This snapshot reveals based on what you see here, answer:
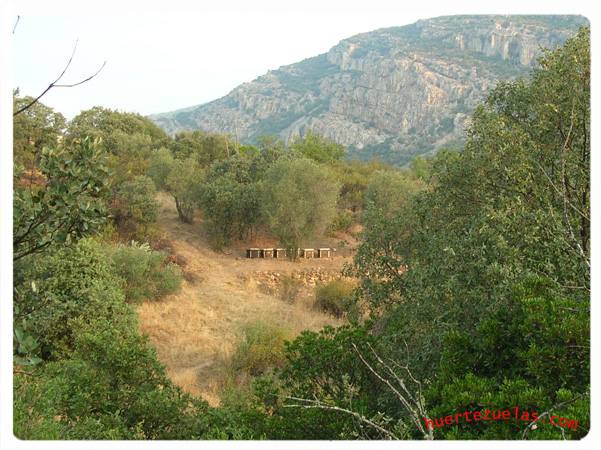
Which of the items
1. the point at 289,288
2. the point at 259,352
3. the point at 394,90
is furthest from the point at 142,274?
the point at 394,90

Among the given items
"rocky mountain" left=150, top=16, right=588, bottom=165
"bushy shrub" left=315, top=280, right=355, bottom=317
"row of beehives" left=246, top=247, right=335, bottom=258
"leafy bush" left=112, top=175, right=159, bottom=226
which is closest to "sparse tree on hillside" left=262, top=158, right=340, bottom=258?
"row of beehives" left=246, top=247, right=335, bottom=258

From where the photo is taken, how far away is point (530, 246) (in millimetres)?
6836

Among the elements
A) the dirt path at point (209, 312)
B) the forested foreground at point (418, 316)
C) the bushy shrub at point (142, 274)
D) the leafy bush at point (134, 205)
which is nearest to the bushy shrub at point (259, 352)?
the forested foreground at point (418, 316)

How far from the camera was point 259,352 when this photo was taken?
1359cm

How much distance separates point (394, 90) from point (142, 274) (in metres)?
101

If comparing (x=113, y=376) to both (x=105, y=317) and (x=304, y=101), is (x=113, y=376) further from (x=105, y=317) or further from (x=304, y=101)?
(x=304, y=101)

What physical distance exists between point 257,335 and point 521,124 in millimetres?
8891

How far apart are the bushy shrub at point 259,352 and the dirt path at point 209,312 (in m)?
0.70

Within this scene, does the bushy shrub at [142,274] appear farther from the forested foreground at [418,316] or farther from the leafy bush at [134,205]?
the leafy bush at [134,205]

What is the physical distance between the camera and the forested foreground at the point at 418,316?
4102mm

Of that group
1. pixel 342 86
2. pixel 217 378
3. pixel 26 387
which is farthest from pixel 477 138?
pixel 342 86

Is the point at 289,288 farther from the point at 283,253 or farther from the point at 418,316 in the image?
the point at 418,316

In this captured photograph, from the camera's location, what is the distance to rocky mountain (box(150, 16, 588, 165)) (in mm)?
90250

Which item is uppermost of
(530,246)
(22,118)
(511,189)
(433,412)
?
(22,118)
